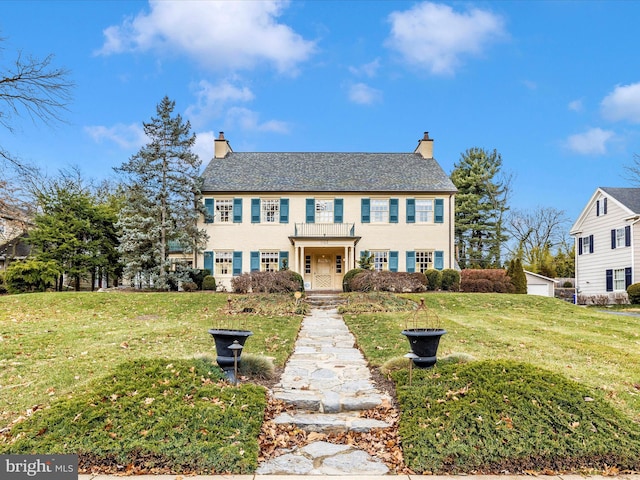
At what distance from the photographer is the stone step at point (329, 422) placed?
4.71 m

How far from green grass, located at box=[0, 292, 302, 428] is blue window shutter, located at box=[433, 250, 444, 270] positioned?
10.7 m

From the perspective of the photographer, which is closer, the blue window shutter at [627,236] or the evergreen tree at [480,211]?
the blue window shutter at [627,236]

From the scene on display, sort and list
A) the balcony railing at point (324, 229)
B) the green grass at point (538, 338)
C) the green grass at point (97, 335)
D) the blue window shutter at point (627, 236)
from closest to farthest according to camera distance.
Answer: the green grass at point (97, 335) < the green grass at point (538, 338) < the blue window shutter at point (627, 236) < the balcony railing at point (324, 229)

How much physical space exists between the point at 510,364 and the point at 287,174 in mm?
20092

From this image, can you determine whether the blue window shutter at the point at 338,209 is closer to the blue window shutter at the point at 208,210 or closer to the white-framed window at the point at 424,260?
the white-framed window at the point at 424,260

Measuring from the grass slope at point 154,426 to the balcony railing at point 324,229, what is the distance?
1757 centimetres

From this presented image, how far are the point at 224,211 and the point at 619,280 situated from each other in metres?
21.1

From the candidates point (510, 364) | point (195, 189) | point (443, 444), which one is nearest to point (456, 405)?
point (443, 444)

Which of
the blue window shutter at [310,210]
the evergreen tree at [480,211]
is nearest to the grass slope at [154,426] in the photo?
the blue window shutter at [310,210]

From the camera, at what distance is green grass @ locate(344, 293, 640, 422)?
6380 mm

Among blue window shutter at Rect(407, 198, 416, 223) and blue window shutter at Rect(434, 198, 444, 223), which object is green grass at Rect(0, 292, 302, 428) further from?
blue window shutter at Rect(434, 198, 444, 223)

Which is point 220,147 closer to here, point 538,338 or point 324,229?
point 324,229

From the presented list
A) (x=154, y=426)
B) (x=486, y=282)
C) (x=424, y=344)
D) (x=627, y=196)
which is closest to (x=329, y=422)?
(x=424, y=344)

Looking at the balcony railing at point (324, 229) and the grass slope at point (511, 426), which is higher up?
the balcony railing at point (324, 229)
